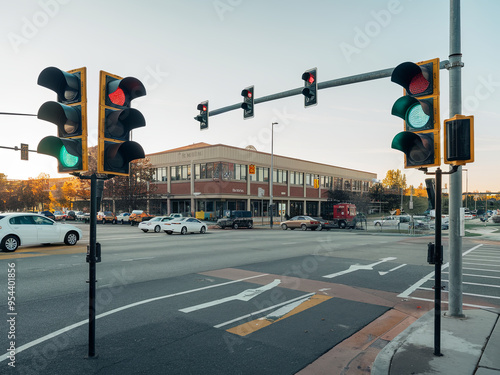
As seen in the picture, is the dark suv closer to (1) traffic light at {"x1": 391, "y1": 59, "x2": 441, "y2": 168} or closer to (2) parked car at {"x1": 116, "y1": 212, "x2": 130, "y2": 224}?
(2) parked car at {"x1": 116, "y1": 212, "x2": 130, "y2": 224}

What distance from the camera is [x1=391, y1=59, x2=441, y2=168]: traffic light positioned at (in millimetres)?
4723

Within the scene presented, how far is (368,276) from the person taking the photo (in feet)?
35.1

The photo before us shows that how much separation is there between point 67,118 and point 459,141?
16.1 ft

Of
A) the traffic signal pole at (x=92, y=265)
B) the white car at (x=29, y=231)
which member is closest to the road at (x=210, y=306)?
the traffic signal pole at (x=92, y=265)

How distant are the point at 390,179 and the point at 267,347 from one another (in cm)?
11040

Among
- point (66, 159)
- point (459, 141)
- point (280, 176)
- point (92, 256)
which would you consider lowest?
point (92, 256)

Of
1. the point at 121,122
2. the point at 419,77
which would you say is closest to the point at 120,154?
the point at 121,122

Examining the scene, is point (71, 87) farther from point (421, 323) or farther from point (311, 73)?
point (311, 73)

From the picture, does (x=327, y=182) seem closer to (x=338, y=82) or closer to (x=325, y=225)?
(x=325, y=225)

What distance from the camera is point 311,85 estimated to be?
11.5m

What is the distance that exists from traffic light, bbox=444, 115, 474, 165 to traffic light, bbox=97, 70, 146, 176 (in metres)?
3.99

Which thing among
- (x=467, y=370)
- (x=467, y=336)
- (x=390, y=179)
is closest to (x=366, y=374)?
(x=467, y=370)

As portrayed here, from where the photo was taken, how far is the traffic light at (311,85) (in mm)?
11477

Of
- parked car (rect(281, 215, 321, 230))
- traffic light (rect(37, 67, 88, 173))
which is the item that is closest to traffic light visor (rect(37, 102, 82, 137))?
traffic light (rect(37, 67, 88, 173))
